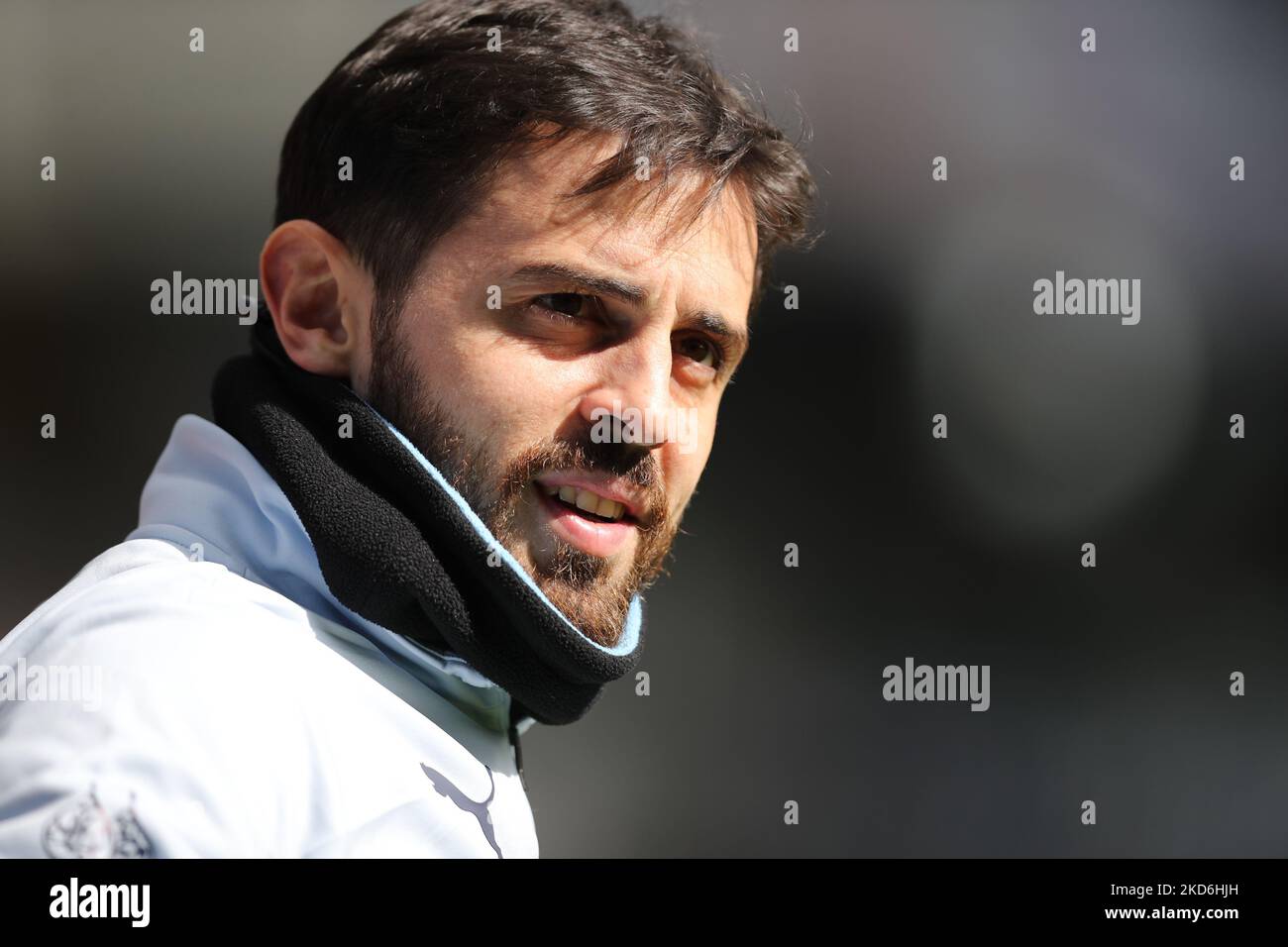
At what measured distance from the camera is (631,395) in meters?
1.52

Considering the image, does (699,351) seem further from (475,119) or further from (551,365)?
(475,119)

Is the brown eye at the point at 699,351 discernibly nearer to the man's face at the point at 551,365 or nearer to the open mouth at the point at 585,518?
the man's face at the point at 551,365

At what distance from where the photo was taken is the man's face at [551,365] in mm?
1490

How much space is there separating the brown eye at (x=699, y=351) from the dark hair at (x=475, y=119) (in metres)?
0.20

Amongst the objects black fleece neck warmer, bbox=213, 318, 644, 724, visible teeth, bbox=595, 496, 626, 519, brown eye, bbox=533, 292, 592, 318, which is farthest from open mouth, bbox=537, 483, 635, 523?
brown eye, bbox=533, 292, 592, 318

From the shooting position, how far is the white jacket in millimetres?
1013

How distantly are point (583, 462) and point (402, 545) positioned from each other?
0.28 metres

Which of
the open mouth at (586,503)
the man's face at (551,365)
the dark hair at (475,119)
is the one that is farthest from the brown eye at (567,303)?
the open mouth at (586,503)

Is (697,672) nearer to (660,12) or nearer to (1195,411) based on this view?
(1195,411)

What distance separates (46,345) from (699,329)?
2.67 meters

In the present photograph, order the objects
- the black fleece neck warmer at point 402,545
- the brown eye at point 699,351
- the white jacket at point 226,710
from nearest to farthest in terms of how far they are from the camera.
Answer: the white jacket at point 226,710 < the black fleece neck warmer at point 402,545 < the brown eye at point 699,351

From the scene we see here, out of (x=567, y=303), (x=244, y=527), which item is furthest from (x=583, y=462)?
(x=244, y=527)

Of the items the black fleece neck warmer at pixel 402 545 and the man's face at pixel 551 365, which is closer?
the black fleece neck warmer at pixel 402 545

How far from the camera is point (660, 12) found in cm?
210
